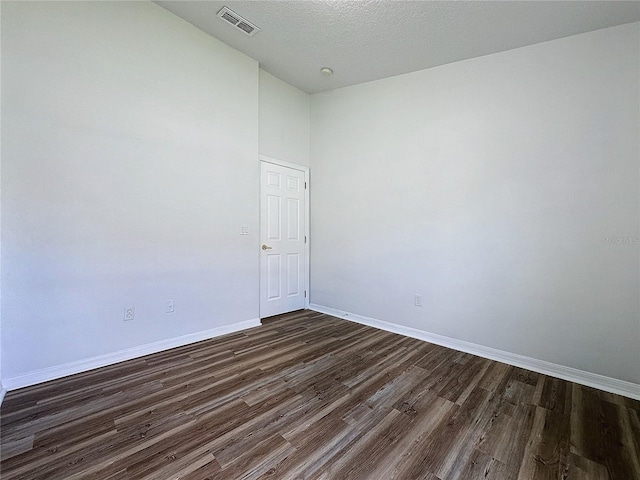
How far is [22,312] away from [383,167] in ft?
12.3

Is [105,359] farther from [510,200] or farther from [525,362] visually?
[510,200]

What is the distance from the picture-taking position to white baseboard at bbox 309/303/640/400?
2.14 meters

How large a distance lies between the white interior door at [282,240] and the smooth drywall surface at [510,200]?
2.73 feet

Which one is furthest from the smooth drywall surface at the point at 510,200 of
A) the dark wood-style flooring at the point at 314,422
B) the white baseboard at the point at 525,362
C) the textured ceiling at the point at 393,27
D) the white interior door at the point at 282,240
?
the white interior door at the point at 282,240

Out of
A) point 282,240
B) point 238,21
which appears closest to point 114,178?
point 238,21

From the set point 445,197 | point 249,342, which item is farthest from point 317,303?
point 445,197

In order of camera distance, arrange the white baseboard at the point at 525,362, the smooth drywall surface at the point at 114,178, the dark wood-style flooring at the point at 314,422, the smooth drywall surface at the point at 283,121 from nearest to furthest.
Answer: the dark wood-style flooring at the point at 314,422 → the smooth drywall surface at the point at 114,178 → the white baseboard at the point at 525,362 → the smooth drywall surface at the point at 283,121

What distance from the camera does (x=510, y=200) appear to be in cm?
263

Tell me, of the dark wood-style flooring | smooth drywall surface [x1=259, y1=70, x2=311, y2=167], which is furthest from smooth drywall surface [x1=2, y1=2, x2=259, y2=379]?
the dark wood-style flooring

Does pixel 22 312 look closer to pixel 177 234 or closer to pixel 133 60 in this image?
pixel 177 234

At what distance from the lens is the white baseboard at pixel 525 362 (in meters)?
2.14

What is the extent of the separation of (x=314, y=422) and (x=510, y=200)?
8.68 feet

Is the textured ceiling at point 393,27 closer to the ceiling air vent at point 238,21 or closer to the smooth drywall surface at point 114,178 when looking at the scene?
the ceiling air vent at point 238,21

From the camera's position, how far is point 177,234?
110 inches
